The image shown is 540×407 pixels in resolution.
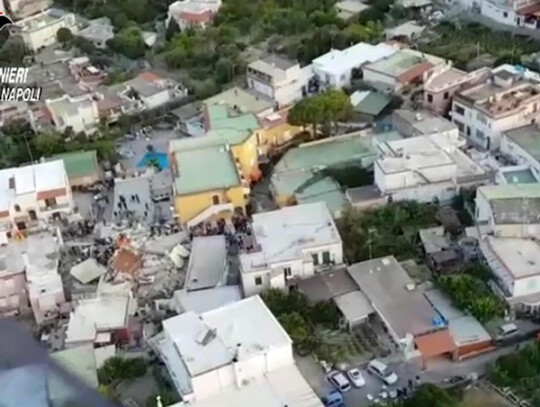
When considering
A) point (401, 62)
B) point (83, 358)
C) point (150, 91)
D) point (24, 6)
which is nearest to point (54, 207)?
point (83, 358)

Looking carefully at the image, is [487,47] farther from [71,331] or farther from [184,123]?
[71,331]

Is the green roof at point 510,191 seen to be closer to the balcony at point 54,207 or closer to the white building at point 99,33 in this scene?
the balcony at point 54,207

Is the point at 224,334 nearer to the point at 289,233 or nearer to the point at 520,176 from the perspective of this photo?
the point at 289,233

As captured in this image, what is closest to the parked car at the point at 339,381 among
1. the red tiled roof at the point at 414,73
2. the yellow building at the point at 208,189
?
the yellow building at the point at 208,189

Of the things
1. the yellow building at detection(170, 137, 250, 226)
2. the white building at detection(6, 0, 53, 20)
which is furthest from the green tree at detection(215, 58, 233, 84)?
the white building at detection(6, 0, 53, 20)

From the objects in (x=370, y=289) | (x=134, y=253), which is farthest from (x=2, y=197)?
(x=370, y=289)

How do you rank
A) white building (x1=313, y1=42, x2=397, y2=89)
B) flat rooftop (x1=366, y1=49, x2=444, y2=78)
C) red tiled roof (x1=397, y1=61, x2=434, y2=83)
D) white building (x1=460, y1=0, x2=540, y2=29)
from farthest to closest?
white building (x1=460, y1=0, x2=540, y2=29), white building (x1=313, y1=42, x2=397, y2=89), flat rooftop (x1=366, y1=49, x2=444, y2=78), red tiled roof (x1=397, y1=61, x2=434, y2=83)

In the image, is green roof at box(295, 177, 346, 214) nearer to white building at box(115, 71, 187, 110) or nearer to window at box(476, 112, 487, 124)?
window at box(476, 112, 487, 124)
